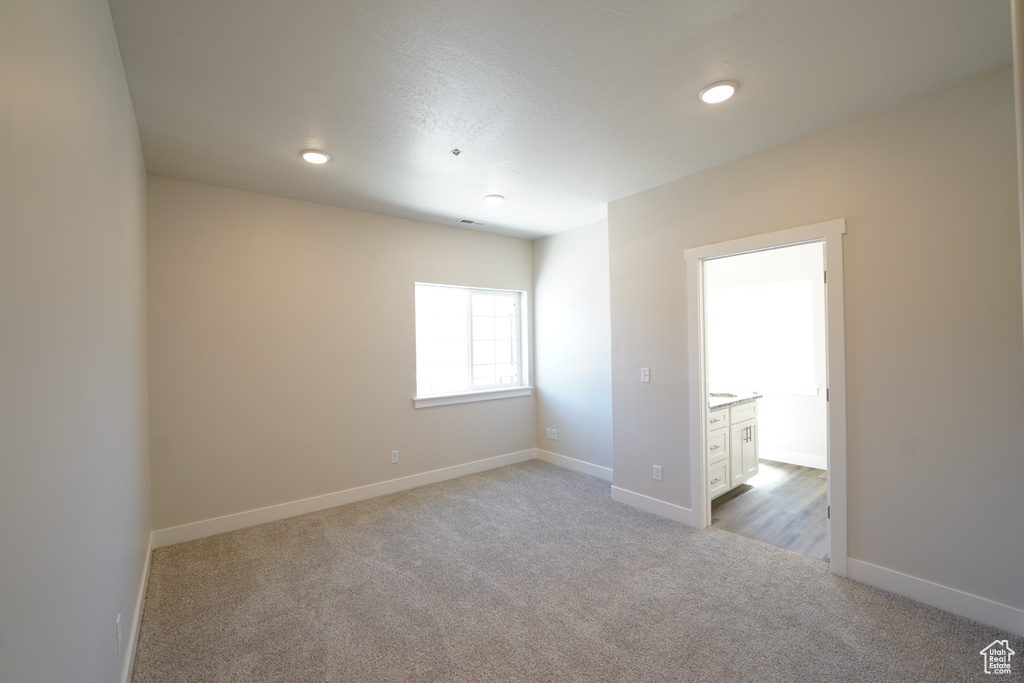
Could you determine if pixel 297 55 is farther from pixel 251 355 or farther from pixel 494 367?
pixel 494 367

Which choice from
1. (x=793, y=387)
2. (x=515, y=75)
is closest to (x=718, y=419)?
(x=793, y=387)

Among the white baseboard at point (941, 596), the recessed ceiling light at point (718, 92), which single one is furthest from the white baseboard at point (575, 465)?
the recessed ceiling light at point (718, 92)

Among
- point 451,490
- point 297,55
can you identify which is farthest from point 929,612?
point 297,55

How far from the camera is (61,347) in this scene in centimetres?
113

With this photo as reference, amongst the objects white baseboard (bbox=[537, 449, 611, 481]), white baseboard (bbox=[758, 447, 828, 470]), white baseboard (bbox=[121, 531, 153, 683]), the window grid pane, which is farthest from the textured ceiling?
white baseboard (bbox=[758, 447, 828, 470])

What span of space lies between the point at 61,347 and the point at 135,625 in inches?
69.6

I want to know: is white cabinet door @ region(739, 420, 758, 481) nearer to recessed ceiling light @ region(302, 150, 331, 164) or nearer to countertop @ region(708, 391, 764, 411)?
countertop @ region(708, 391, 764, 411)

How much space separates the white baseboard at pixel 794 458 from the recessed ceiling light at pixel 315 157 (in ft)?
17.4

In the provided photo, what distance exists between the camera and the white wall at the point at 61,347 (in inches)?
32.0

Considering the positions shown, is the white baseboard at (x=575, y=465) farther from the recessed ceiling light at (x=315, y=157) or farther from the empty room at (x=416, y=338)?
the recessed ceiling light at (x=315, y=157)

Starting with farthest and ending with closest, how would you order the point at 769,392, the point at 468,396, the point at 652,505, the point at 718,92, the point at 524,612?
1. the point at 769,392
2. the point at 468,396
3. the point at 652,505
4. the point at 524,612
5. the point at 718,92

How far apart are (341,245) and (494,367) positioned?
2.08 meters

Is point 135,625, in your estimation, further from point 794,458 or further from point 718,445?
point 794,458

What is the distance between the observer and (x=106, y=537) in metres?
1.57
